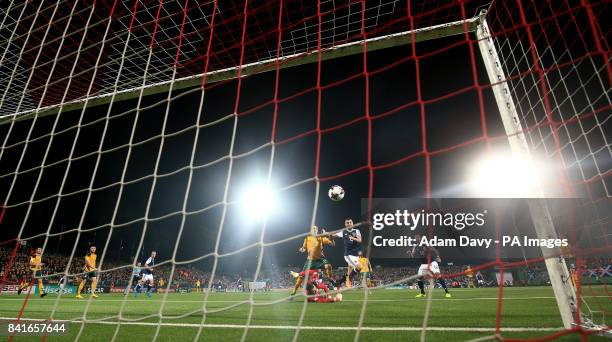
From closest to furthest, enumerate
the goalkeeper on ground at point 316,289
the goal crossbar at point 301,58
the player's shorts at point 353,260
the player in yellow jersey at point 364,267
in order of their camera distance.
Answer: the player in yellow jersey at point 364,267 < the goal crossbar at point 301,58 < the goalkeeper on ground at point 316,289 < the player's shorts at point 353,260

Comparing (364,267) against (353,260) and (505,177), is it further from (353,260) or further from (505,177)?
(505,177)

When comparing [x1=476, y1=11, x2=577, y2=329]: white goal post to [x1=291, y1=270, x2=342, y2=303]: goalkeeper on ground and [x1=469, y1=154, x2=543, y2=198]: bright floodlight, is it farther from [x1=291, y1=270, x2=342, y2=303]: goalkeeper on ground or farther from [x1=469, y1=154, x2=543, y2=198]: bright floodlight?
[x1=291, y1=270, x2=342, y2=303]: goalkeeper on ground

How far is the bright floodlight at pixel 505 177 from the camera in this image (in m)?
2.81

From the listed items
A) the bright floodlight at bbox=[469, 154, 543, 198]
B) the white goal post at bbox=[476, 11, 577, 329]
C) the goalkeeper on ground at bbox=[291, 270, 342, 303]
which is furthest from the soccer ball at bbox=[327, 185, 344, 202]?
the white goal post at bbox=[476, 11, 577, 329]

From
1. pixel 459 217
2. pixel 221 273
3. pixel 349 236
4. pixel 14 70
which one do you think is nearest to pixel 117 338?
pixel 14 70

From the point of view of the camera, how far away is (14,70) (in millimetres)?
4449

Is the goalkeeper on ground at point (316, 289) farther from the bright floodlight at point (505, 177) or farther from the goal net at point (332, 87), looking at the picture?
the bright floodlight at point (505, 177)

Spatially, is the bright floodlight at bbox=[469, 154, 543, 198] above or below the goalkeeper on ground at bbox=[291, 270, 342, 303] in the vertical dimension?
above

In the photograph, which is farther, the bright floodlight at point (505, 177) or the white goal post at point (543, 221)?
the bright floodlight at point (505, 177)

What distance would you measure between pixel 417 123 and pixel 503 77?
17.7 m

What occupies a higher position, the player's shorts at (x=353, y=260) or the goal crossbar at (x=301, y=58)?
the goal crossbar at (x=301, y=58)

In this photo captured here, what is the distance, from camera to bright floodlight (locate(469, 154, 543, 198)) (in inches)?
111

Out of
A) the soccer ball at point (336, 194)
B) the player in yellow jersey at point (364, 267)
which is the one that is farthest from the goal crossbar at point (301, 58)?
the soccer ball at point (336, 194)

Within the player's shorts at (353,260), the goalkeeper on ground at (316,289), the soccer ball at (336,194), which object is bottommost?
the goalkeeper on ground at (316,289)
